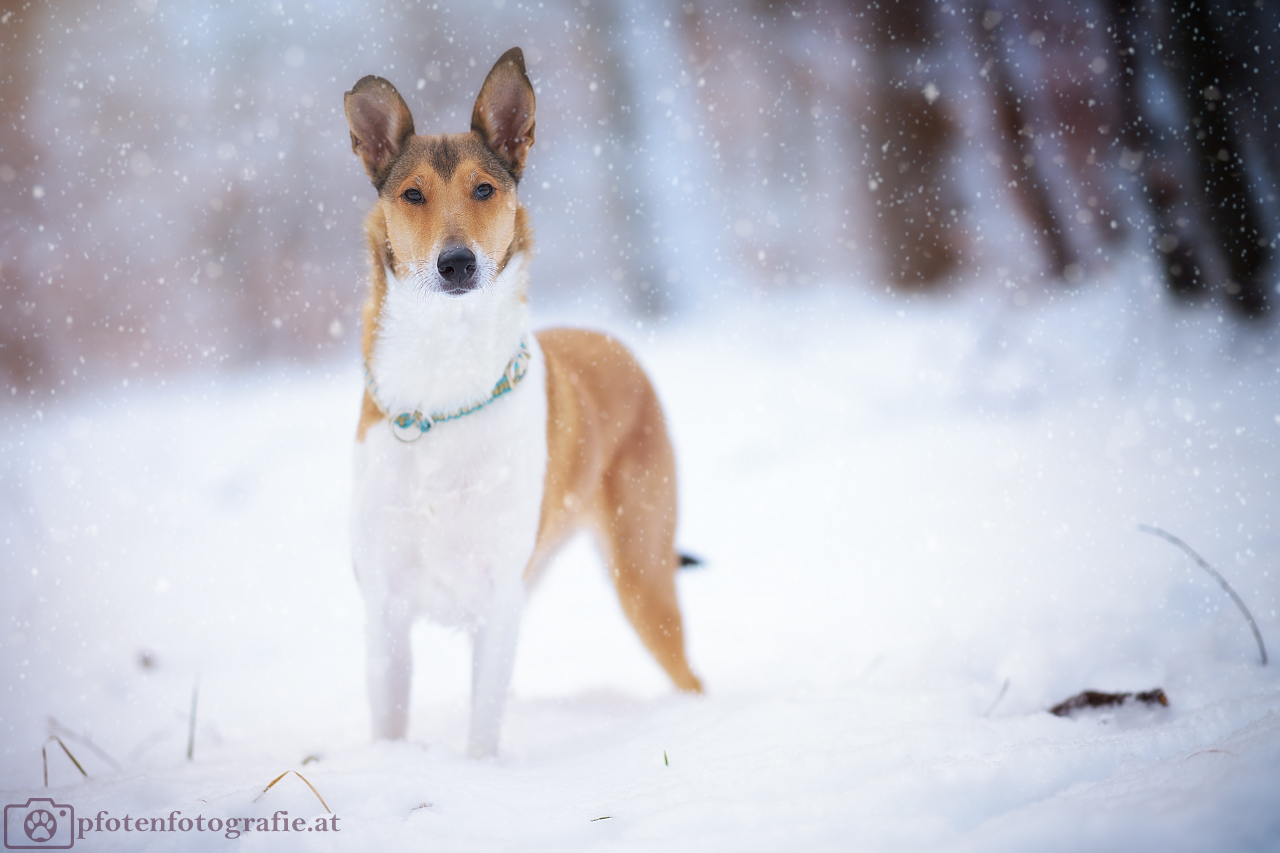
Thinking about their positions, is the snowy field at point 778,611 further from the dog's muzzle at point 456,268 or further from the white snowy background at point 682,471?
the dog's muzzle at point 456,268

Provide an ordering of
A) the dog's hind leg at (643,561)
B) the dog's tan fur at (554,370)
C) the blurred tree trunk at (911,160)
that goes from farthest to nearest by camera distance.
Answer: the blurred tree trunk at (911,160) → the dog's hind leg at (643,561) → the dog's tan fur at (554,370)

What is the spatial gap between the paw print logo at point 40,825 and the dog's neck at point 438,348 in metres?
0.88

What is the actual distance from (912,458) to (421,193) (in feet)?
9.09

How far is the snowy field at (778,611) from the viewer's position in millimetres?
943

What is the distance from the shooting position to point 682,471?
3.63 m

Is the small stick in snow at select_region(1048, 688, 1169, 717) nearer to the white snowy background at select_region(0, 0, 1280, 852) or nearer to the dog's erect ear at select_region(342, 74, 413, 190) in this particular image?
the white snowy background at select_region(0, 0, 1280, 852)

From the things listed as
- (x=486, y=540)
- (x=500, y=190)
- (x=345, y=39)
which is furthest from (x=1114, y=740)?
(x=345, y=39)

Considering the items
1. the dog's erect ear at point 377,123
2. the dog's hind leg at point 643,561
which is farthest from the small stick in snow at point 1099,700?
the dog's erect ear at point 377,123

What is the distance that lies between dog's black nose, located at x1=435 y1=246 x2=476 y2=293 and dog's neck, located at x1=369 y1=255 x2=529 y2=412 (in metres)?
0.09

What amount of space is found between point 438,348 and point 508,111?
1.99 feet

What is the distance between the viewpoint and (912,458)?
3324 millimetres

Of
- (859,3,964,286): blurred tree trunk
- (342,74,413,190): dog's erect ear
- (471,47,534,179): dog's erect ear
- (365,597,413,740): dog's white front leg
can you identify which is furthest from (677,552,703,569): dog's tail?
(859,3,964,286): blurred tree trunk

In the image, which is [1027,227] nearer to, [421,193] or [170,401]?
[421,193]

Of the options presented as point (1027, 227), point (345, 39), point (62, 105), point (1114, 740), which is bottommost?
point (1114, 740)
